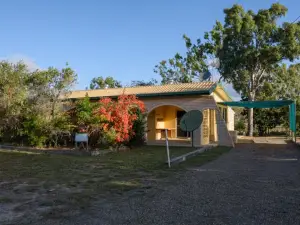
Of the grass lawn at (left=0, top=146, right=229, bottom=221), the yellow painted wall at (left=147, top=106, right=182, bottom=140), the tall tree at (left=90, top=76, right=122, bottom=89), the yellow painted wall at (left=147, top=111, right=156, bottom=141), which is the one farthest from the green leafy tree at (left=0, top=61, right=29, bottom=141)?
the tall tree at (left=90, top=76, right=122, bottom=89)

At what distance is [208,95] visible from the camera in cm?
1688

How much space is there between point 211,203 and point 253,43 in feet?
89.3

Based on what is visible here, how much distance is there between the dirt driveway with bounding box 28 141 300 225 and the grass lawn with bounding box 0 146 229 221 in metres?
0.61

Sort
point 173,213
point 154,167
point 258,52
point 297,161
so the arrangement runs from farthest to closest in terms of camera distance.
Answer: point 258,52 < point 297,161 < point 154,167 < point 173,213

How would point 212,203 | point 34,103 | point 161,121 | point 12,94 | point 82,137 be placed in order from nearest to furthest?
1. point 212,203
2. point 82,137
3. point 12,94
4. point 34,103
5. point 161,121

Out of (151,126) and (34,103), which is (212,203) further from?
(151,126)

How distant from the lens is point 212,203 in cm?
542

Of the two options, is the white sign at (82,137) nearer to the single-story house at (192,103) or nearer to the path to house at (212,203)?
the single-story house at (192,103)

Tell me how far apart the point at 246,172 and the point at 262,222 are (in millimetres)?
4441

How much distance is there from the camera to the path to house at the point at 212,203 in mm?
4562

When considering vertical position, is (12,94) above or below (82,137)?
above

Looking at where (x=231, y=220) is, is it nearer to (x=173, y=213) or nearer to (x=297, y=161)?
(x=173, y=213)

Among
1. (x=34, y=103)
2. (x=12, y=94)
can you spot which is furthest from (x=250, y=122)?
(x=12, y=94)

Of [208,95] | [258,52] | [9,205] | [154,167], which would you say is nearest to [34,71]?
[208,95]
